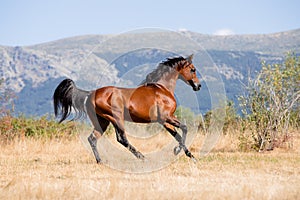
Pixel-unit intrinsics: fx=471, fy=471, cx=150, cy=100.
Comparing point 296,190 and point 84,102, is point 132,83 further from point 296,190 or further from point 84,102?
point 296,190

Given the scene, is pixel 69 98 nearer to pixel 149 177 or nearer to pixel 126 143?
pixel 126 143

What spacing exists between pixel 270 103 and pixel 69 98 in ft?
18.5

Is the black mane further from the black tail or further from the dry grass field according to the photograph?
the dry grass field

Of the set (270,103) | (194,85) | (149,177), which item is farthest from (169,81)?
(270,103)

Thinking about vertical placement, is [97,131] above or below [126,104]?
below

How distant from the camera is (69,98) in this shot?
1030cm

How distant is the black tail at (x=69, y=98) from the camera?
10.3 metres

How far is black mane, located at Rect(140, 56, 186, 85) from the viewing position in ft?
35.0

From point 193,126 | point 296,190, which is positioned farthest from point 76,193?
point 193,126

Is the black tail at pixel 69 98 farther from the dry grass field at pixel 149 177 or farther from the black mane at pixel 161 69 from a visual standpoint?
the black mane at pixel 161 69

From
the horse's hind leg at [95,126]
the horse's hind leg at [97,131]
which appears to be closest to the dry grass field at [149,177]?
the horse's hind leg at [95,126]

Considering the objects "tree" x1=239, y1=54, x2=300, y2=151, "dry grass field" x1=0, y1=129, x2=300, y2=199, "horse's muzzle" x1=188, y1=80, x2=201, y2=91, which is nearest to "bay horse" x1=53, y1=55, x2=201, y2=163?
"horse's muzzle" x1=188, y1=80, x2=201, y2=91

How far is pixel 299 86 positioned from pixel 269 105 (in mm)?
1056

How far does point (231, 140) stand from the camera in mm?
13797
